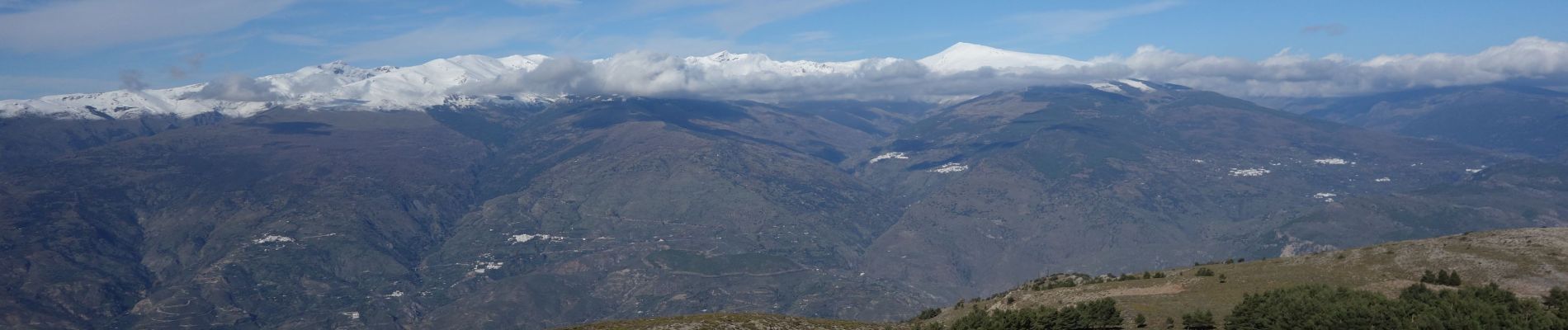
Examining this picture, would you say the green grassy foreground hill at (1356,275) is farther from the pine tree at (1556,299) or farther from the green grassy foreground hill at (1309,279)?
the pine tree at (1556,299)

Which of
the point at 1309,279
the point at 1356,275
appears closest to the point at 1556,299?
the point at 1356,275

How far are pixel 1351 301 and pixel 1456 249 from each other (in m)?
30.5

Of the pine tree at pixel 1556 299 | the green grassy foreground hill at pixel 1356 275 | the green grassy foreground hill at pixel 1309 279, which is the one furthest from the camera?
the green grassy foreground hill at pixel 1356 275

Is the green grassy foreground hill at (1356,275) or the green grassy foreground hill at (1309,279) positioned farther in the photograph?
the green grassy foreground hill at (1356,275)

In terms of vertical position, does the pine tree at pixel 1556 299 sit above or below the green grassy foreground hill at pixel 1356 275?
above

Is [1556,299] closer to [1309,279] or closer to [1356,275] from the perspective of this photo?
[1356,275]

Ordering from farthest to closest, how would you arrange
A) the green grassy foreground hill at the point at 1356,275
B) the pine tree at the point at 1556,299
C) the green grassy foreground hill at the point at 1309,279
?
the green grassy foreground hill at the point at 1356,275 → the green grassy foreground hill at the point at 1309,279 → the pine tree at the point at 1556,299

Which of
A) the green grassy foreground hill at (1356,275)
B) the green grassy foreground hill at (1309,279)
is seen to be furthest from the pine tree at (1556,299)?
the green grassy foreground hill at (1356,275)

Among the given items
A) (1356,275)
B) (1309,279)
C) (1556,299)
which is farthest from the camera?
(1309,279)

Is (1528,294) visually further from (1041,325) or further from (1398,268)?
(1041,325)

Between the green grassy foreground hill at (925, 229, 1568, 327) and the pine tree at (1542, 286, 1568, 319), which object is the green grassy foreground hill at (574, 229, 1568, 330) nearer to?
the green grassy foreground hill at (925, 229, 1568, 327)

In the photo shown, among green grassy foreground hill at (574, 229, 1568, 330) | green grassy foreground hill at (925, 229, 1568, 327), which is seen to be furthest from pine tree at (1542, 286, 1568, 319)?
green grassy foreground hill at (925, 229, 1568, 327)

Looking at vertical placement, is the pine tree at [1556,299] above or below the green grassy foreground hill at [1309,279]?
above

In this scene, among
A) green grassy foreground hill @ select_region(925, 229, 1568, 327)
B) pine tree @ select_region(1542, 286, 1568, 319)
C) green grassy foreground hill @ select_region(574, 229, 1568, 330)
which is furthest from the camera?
green grassy foreground hill @ select_region(925, 229, 1568, 327)
